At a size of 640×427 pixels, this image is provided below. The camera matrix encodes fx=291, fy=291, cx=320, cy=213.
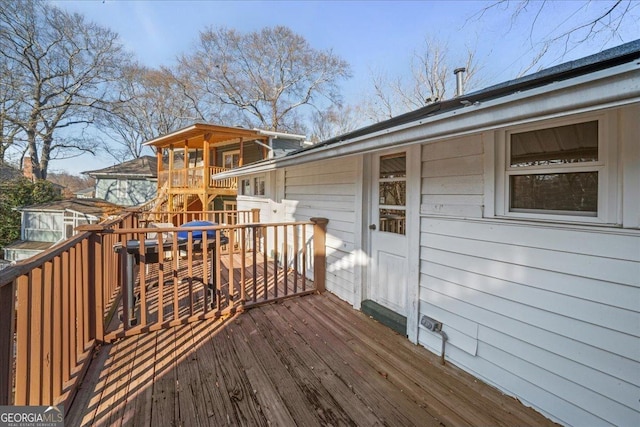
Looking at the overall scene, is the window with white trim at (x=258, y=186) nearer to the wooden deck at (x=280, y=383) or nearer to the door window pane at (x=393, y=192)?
the door window pane at (x=393, y=192)

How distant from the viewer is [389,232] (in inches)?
123

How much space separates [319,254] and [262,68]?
62.4 ft

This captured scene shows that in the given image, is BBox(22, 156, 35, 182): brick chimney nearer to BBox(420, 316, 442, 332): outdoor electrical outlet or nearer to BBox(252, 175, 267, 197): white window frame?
BBox(252, 175, 267, 197): white window frame

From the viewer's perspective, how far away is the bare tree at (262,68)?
19.3 meters

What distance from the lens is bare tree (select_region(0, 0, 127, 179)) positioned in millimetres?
15352

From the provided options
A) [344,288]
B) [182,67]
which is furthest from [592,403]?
[182,67]

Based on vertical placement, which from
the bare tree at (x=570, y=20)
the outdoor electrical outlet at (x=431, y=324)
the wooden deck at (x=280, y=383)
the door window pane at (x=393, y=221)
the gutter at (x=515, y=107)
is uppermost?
the bare tree at (x=570, y=20)

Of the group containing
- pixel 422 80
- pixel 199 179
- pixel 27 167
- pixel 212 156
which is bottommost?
pixel 199 179

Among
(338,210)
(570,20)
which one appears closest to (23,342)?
(338,210)

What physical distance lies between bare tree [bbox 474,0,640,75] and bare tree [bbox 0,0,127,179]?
864 inches

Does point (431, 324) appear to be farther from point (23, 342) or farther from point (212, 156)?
point (212, 156)

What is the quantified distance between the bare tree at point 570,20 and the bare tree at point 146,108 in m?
20.8

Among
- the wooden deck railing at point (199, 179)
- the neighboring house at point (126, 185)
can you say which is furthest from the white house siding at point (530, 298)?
the neighboring house at point (126, 185)

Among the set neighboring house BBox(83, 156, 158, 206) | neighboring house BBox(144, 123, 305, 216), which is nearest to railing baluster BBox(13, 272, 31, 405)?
neighboring house BBox(144, 123, 305, 216)
